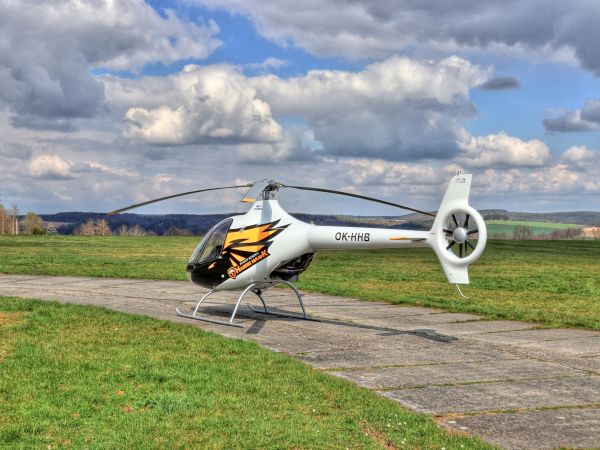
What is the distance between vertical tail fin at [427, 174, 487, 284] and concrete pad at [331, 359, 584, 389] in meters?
1.72

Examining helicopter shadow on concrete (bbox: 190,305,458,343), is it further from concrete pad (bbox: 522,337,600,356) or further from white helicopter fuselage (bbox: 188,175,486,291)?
concrete pad (bbox: 522,337,600,356)

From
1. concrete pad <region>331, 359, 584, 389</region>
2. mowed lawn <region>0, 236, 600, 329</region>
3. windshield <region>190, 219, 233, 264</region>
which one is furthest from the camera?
mowed lawn <region>0, 236, 600, 329</region>

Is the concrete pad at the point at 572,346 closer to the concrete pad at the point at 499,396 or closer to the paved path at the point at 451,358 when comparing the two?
the paved path at the point at 451,358

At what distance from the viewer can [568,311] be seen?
52.2 feet

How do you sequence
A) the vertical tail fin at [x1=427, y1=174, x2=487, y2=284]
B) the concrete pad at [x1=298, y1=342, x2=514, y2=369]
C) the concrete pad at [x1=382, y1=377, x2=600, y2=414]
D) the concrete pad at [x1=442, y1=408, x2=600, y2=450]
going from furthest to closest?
the vertical tail fin at [x1=427, y1=174, x2=487, y2=284], the concrete pad at [x1=298, y1=342, x2=514, y2=369], the concrete pad at [x1=382, y1=377, x2=600, y2=414], the concrete pad at [x1=442, y1=408, x2=600, y2=450]

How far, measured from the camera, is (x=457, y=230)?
10.8 meters

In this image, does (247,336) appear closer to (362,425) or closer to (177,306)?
(177,306)

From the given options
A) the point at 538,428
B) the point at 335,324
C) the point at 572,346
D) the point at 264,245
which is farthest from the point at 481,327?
the point at 538,428

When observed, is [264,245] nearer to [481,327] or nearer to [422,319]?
[422,319]

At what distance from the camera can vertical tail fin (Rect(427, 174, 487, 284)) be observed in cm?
1069

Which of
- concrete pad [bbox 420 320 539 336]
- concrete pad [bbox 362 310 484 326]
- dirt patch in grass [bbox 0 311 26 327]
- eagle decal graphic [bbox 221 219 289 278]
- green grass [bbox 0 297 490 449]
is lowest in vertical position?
concrete pad [bbox 420 320 539 336]

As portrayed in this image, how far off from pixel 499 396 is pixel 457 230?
11.8 ft

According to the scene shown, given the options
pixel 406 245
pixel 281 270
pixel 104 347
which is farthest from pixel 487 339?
pixel 104 347

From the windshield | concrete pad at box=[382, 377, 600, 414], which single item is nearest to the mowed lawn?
concrete pad at box=[382, 377, 600, 414]
